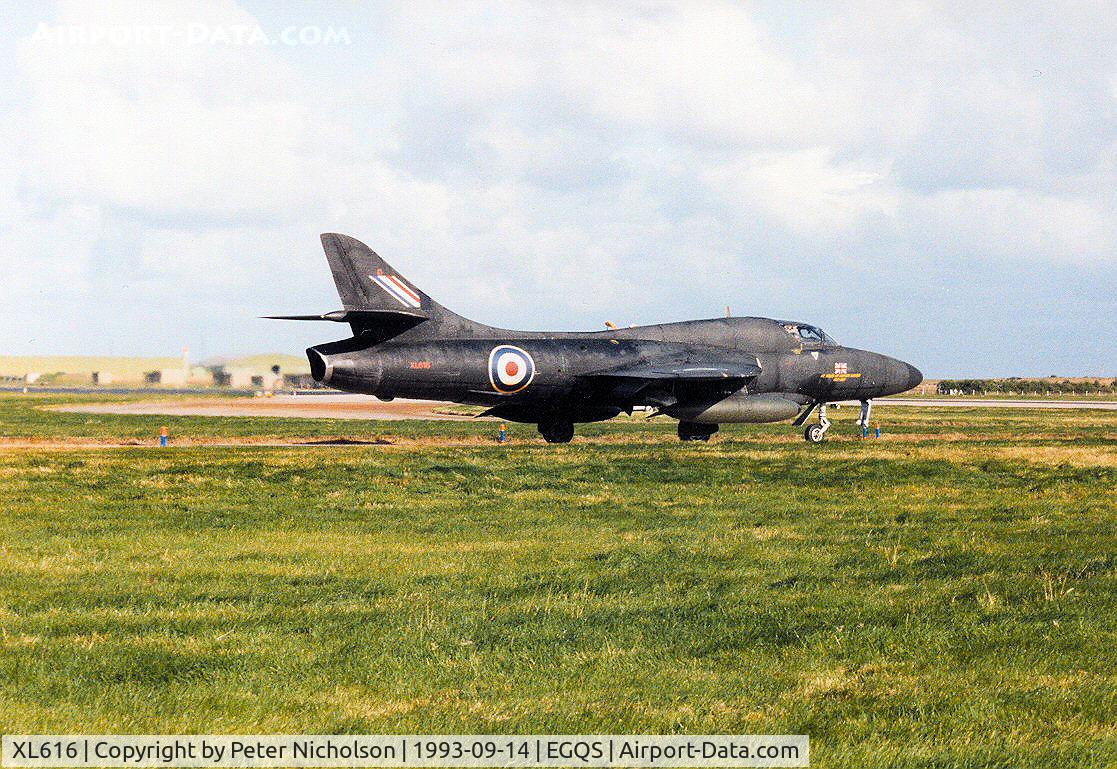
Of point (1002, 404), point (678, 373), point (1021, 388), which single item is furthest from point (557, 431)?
point (1021, 388)

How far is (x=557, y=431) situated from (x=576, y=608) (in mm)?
21002

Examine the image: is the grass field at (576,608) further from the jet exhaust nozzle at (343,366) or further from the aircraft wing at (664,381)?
the aircraft wing at (664,381)

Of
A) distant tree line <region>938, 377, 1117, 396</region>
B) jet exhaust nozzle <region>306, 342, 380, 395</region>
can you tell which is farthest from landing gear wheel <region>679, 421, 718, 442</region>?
distant tree line <region>938, 377, 1117, 396</region>

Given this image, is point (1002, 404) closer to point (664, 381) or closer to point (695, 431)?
point (695, 431)

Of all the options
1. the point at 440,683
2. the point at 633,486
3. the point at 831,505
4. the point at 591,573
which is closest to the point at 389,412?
the point at 633,486

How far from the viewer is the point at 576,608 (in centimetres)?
923

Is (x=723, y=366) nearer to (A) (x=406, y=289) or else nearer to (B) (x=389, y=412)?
(A) (x=406, y=289)

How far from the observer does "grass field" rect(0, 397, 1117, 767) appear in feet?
21.1

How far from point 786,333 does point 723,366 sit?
303cm

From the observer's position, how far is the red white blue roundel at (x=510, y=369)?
26531 mm

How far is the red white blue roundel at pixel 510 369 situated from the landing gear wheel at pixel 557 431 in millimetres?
3096

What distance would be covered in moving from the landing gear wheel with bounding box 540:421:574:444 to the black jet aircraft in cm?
3

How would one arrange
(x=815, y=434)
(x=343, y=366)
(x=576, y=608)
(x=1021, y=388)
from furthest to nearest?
1. (x=1021, y=388)
2. (x=815, y=434)
3. (x=343, y=366)
4. (x=576, y=608)

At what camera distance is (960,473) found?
2138 centimetres
